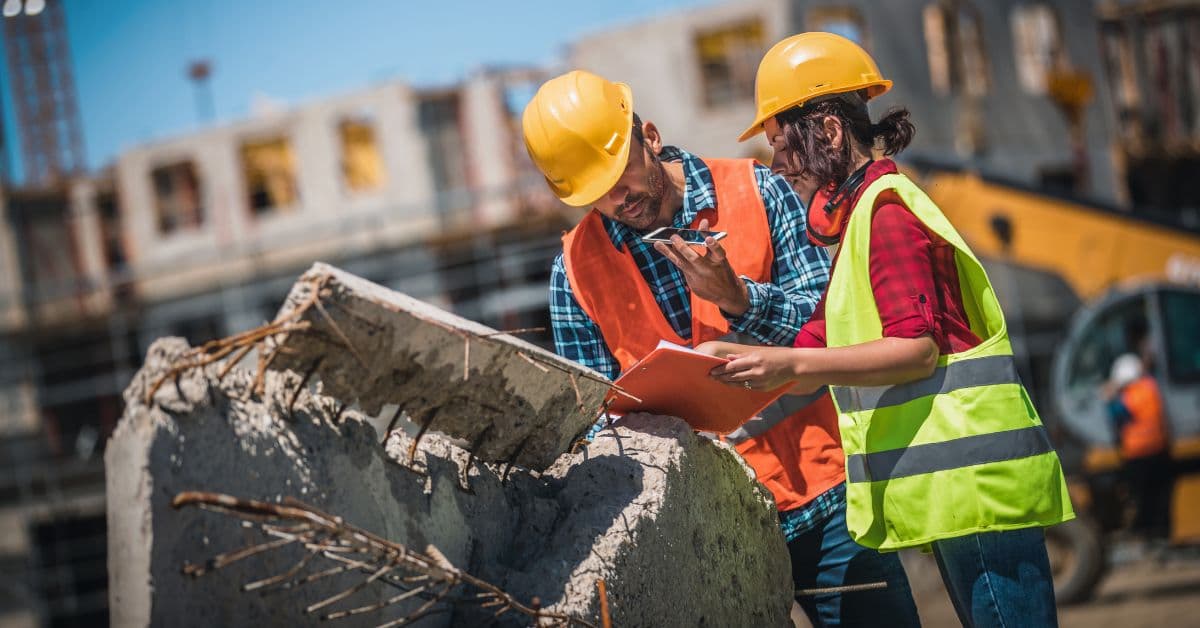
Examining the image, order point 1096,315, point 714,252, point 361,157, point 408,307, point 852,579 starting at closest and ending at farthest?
point 408,307 → point 714,252 → point 852,579 → point 1096,315 → point 361,157

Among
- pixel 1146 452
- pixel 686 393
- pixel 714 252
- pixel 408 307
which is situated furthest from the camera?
pixel 1146 452

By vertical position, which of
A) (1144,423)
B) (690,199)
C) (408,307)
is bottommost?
(1144,423)

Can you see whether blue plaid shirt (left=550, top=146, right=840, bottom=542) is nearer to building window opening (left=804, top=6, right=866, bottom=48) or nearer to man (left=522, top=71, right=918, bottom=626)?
man (left=522, top=71, right=918, bottom=626)

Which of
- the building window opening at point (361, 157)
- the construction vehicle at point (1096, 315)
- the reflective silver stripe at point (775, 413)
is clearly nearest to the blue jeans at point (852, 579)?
the reflective silver stripe at point (775, 413)

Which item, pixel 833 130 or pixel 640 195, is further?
pixel 640 195

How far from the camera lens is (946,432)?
2492mm

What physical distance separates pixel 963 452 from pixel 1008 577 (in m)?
0.25

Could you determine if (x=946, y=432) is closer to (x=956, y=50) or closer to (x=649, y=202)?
(x=649, y=202)

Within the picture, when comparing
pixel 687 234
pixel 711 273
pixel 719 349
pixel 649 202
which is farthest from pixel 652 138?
pixel 719 349

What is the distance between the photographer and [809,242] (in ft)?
9.99

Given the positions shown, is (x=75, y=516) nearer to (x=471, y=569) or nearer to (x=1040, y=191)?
(x=1040, y=191)

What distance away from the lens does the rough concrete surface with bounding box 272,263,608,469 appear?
87.4 inches

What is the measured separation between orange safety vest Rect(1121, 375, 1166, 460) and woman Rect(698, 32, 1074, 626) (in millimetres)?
8524

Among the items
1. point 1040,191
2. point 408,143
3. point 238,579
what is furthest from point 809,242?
point 408,143
